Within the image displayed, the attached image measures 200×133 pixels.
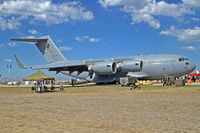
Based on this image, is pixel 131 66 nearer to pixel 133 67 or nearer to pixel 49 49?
pixel 133 67

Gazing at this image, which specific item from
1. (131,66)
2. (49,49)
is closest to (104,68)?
(131,66)

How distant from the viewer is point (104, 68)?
35.5 metres

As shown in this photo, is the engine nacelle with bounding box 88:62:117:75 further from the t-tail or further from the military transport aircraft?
the t-tail

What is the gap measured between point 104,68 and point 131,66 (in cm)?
391

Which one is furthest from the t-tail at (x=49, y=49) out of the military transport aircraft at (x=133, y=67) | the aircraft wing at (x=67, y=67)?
the aircraft wing at (x=67, y=67)

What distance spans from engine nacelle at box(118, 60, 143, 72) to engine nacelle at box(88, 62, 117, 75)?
116cm

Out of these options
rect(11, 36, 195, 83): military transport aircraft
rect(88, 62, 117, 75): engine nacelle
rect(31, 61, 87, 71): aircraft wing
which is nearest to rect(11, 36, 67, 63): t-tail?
rect(11, 36, 195, 83): military transport aircraft

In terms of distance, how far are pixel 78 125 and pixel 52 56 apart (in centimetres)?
3720

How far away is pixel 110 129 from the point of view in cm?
693

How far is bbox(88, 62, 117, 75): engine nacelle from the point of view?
35.2m

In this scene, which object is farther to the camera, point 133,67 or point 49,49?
point 49,49

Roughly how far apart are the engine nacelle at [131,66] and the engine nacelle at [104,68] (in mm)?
1159

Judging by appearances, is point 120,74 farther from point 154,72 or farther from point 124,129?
point 124,129

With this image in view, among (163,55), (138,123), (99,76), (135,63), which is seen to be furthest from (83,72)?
(138,123)
